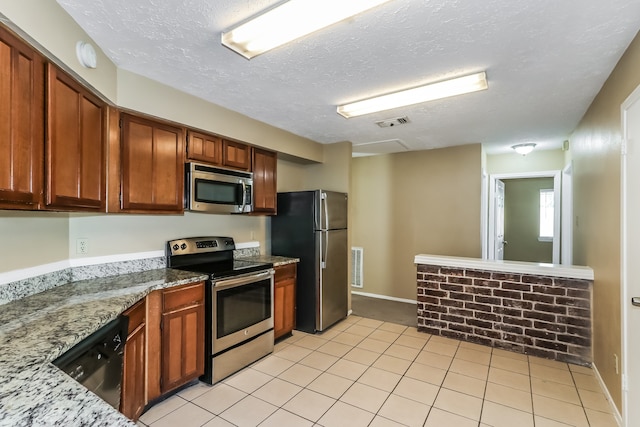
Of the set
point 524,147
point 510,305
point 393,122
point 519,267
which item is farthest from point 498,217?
point 393,122

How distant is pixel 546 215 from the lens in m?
5.97

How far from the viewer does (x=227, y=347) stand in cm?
261

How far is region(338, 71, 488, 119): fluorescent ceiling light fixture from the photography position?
221 cm

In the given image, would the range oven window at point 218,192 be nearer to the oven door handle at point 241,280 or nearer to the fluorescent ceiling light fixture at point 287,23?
the oven door handle at point 241,280

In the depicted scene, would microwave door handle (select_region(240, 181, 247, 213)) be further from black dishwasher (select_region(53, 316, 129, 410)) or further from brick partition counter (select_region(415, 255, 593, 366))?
brick partition counter (select_region(415, 255, 593, 366))

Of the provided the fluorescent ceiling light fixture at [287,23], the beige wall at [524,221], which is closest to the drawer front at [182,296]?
the fluorescent ceiling light fixture at [287,23]

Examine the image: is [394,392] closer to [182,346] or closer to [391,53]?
[182,346]

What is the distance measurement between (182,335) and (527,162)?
531 cm

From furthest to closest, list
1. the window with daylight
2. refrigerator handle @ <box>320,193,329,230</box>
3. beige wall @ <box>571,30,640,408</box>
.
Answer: the window with daylight < refrigerator handle @ <box>320,193,329,230</box> < beige wall @ <box>571,30,640,408</box>

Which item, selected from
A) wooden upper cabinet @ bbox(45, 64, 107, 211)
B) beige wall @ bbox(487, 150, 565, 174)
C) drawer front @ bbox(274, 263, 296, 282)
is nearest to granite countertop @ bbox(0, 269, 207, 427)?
Answer: wooden upper cabinet @ bbox(45, 64, 107, 211)

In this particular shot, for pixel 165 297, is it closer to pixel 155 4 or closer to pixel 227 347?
pixel 227 347

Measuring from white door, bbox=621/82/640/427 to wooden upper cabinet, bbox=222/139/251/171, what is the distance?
3010mm

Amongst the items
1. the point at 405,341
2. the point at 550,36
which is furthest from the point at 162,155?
the point at 405,341

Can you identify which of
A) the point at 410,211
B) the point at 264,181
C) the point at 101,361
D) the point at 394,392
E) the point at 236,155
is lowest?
the point at 394,392
